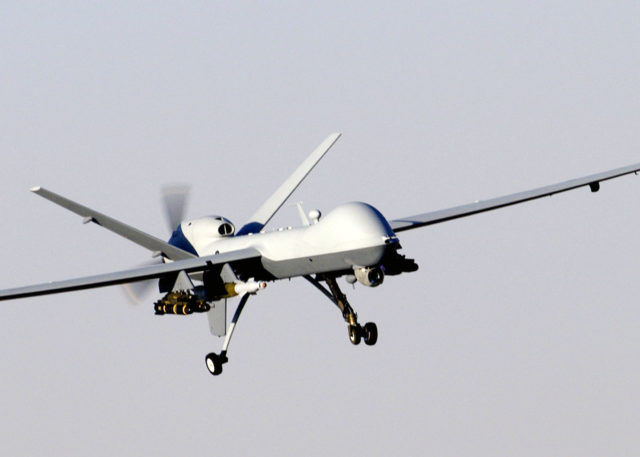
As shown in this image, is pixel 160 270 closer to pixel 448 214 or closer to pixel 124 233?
pixel 124 233

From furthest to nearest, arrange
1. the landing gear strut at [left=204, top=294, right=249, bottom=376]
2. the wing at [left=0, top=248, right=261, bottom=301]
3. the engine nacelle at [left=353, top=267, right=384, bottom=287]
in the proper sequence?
the landing gear strut at [left=204, top=294, right=249, bottom=376] < the wing at [left=0, top=248, right=261, bottom=301] < the engine nacelle at [left=353, top=267, right=384, bottom=287]

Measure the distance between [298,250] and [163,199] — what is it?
8383mm

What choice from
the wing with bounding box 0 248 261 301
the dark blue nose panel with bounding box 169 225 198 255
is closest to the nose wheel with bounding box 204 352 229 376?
the dark blue nose panel with bounding box 169 225 198 255

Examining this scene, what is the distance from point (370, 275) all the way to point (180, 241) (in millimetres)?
9678

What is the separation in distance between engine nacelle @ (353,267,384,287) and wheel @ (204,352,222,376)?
24.7 feet

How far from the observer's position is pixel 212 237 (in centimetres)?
5416

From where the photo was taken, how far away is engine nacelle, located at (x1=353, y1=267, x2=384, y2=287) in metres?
47.9

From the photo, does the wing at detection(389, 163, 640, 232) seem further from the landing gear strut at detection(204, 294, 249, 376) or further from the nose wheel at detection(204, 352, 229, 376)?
the nose wheel at detection(204, 352, 229, 376)

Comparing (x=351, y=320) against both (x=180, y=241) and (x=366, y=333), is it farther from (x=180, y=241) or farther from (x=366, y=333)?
(x=180, y=241)

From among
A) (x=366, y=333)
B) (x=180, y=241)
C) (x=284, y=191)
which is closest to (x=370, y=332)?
(x=366, y=333)

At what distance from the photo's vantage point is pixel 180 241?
181 ft

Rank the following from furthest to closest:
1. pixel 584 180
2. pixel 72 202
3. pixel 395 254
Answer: pixel 584 180, pixel 72 202, pixel 395 254

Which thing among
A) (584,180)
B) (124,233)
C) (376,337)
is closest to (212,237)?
(124,233)

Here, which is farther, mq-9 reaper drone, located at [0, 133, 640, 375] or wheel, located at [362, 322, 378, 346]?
wheel, located at [362, 322, 378, 346]
